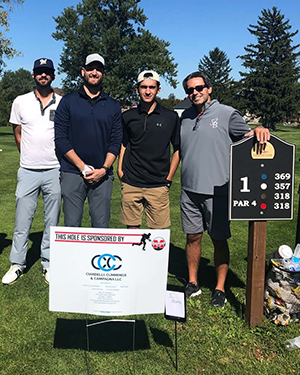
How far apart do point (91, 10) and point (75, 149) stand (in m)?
54.0

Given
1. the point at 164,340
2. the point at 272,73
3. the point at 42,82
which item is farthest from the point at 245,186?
the point at 272,73

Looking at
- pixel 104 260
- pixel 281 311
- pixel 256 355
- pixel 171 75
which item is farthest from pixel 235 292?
pixel 171 75

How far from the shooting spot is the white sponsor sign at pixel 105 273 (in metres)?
2.56

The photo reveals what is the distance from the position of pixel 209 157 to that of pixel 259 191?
0.52m

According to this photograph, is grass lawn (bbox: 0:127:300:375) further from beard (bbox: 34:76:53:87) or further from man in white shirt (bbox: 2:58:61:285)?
beard (bbox: 34:76:53:87)

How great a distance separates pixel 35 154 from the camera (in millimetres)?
3791

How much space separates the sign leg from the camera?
305 cm

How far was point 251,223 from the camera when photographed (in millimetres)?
3084

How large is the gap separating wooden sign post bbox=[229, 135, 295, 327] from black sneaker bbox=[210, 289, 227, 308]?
469mm

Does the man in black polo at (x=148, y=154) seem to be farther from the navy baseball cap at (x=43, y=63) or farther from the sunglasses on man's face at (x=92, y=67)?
the navy baseball cap at (x=43, y=63)

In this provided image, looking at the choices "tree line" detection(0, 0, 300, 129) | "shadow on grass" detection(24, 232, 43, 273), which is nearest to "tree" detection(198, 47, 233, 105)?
"tree line" detection(0, 0, 300, 129)

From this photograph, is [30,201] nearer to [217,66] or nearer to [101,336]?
[101,336]

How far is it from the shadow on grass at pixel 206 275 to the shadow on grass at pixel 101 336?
777mm

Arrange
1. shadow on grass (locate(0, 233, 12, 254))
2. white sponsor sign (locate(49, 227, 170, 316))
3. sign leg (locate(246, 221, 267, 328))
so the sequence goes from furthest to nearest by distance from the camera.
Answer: shadow on grass (locate(0, 233, 12, 254)), sign leg (locate(246, 221, 267, 328)), white sponsor sign (locate(49, 227, 170, 316))
